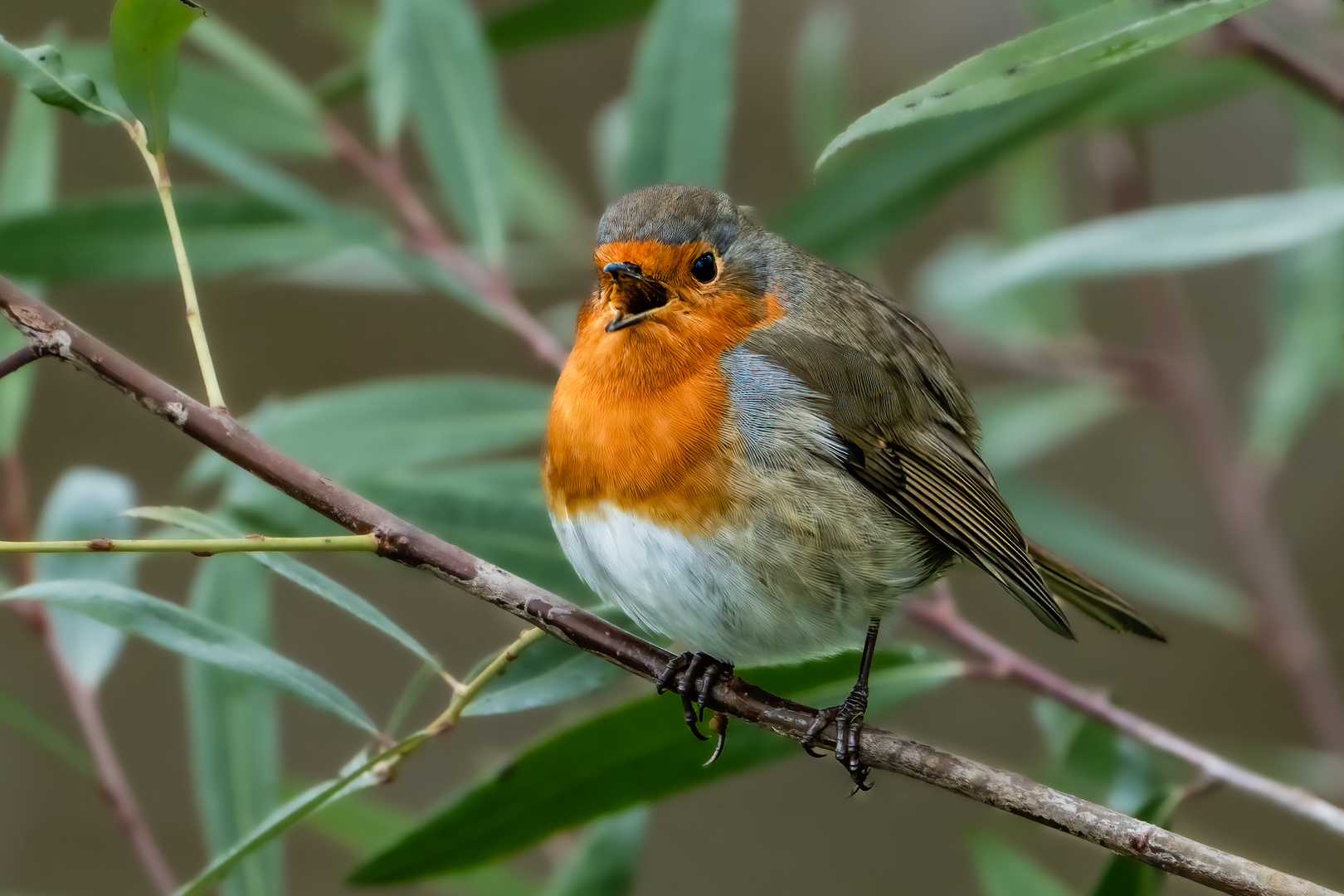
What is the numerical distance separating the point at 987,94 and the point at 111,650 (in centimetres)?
166

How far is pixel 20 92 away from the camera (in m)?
2.51

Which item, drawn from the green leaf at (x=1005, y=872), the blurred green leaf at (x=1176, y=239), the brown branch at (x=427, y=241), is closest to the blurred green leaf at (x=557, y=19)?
the brown branch at (x=427, y=241)

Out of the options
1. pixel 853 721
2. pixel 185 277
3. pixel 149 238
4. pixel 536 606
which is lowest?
pixel 853 721

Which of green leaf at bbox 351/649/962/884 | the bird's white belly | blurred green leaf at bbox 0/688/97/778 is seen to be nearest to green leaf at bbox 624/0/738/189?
the bird's white belly

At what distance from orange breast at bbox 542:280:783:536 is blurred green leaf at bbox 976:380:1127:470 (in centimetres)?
161

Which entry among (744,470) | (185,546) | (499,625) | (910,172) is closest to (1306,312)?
(910,172)

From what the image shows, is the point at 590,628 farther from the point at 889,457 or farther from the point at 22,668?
the point at 22,668

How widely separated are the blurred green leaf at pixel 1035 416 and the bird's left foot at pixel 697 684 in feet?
5.67

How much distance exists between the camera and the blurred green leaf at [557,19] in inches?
103

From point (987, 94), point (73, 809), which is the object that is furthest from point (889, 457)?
point (73, 809)

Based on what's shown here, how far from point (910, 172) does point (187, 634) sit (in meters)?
1.60

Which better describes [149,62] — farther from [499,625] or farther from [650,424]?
[499,625]

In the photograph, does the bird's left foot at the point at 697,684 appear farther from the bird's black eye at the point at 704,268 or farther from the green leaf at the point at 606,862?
the bird's black eye at the point at 704,268

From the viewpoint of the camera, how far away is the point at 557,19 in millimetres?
2631
